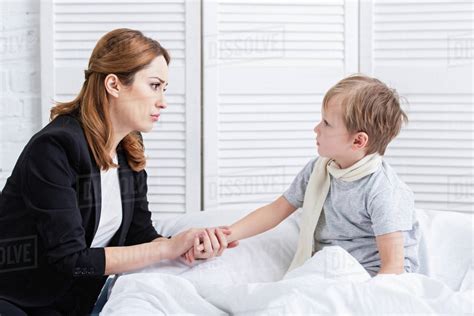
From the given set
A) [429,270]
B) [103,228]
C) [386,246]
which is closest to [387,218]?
[386,246]

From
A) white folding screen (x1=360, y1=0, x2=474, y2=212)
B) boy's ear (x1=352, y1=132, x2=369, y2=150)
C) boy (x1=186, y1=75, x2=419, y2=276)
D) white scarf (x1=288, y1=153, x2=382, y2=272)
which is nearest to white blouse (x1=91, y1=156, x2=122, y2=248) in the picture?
boy (x1=186, y1=75, x2=419, y2=276)

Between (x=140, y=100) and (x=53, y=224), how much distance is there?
36 centimetres

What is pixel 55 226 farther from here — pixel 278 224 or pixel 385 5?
pixel 385 5

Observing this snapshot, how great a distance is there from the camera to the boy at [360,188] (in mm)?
1492

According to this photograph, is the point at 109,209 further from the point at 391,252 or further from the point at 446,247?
the point at 446,247

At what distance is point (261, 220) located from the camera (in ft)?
5.49

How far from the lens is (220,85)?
2.46m

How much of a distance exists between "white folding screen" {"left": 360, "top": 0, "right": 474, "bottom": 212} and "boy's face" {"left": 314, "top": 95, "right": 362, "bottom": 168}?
3.39 ft

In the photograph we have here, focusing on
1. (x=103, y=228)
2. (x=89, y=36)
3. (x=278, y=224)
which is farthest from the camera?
(x=89, y=36)

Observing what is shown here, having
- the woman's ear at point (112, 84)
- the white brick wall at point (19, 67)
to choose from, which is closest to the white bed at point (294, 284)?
the woman's ear at point (112, 84)

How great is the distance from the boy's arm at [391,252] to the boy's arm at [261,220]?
0.30m

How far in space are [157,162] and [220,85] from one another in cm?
36

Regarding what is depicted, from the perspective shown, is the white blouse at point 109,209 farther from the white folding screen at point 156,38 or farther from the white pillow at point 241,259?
the white folding screen at point 156,38

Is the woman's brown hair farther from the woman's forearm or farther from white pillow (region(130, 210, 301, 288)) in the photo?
white pillow (region(130, 210, 301, 288))
